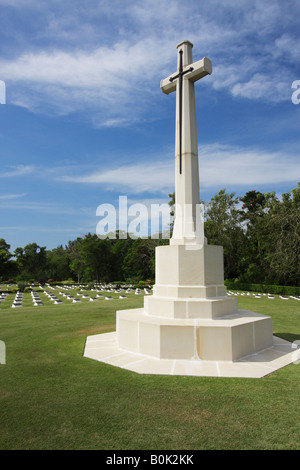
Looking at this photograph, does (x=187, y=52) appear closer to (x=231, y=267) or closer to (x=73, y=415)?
(x=73, y=415)

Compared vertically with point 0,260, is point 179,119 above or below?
above

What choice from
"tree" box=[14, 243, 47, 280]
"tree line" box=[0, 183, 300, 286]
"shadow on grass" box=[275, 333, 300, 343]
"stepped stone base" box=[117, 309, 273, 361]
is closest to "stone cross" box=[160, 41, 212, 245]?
"stepped stone base" box=[117, 309, 273, 361]

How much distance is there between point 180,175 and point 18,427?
548cm

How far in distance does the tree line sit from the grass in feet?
66.0

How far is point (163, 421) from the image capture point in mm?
3029

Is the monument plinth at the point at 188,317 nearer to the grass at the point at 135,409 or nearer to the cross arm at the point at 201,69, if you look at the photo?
the cross arm at the point at 201,69

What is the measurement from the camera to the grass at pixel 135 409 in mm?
2689

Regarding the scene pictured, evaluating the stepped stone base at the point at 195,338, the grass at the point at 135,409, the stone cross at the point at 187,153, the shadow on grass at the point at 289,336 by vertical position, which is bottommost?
the shadow on grass at the point at 289,336

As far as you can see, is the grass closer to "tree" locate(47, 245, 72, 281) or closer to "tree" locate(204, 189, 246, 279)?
"tree" locate(204, 189, 246, 279)

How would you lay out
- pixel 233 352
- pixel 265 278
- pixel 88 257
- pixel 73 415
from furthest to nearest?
pixel 88 257, pixel 265 278, pixel 233 352, pixel 73 415

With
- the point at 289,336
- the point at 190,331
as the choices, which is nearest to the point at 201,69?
the point at 190,331

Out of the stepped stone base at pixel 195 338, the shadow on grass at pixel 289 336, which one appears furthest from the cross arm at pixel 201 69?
the shadow on grass at pixel 289 336

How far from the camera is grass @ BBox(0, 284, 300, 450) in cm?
269
